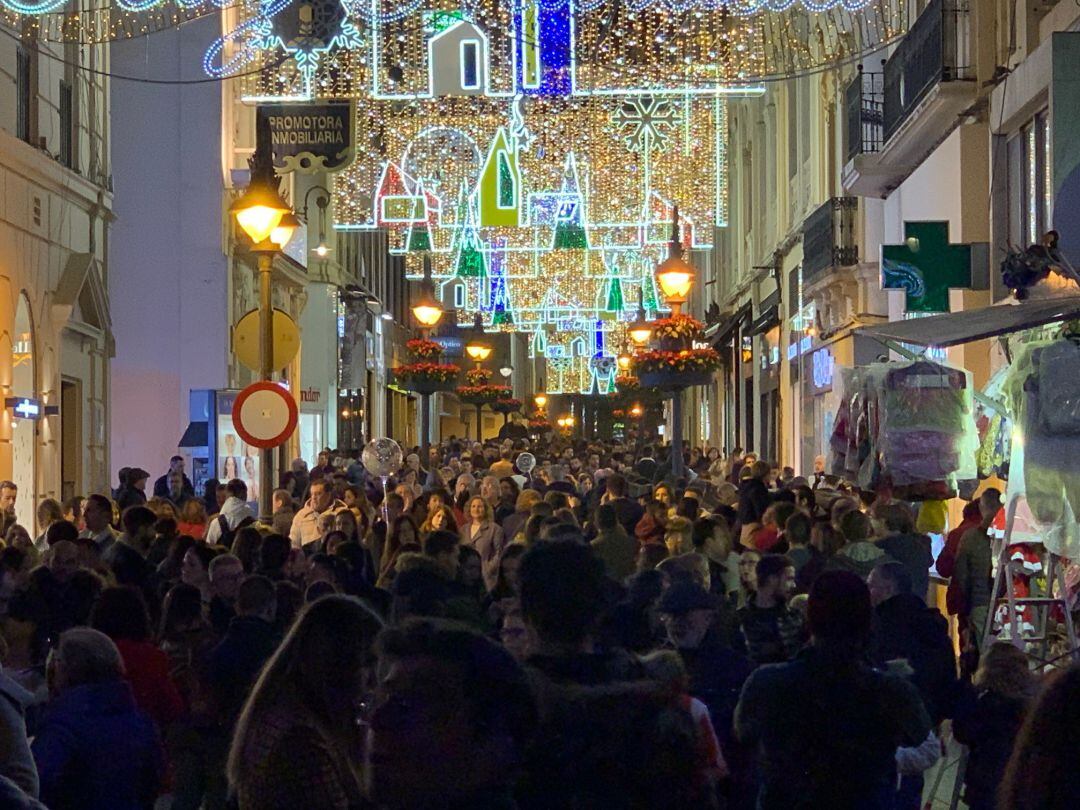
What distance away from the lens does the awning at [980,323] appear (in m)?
9.32

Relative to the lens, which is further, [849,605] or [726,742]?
[726,742]

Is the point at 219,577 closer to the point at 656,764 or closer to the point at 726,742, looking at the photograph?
the point at 726,742

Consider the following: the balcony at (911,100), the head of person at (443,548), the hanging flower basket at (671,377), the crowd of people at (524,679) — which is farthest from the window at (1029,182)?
the head of person at (443,548)

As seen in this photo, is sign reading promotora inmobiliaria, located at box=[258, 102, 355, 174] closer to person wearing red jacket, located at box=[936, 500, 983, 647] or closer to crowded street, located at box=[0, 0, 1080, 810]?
crowded street, located at box=[0, 0, 1080, 810]

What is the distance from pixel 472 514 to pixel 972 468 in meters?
4.72

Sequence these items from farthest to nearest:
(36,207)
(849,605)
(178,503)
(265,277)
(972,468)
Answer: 1. (36,207)
2. (178,503)
3. (265,277)
4. (972,468)
5. (849,605)

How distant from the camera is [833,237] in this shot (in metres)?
27.1

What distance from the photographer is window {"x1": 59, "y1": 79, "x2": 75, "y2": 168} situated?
25.8 metres

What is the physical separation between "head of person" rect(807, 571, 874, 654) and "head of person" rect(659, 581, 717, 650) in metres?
1.69

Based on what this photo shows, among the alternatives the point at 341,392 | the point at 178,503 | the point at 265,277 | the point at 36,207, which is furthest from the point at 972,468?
the point at 341,392

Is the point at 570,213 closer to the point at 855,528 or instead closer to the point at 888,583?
A: the point at 855,528

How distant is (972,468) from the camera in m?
11.6

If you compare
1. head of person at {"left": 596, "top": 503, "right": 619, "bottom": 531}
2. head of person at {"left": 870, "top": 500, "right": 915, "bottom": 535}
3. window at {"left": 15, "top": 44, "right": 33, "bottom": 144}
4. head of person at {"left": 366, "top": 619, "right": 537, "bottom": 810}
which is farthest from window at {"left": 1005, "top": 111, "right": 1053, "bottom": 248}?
head of person at {"left": 366, "top": 619, "right": 537, "bottom": 810}

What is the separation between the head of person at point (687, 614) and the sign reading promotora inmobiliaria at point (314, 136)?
17533 mm
